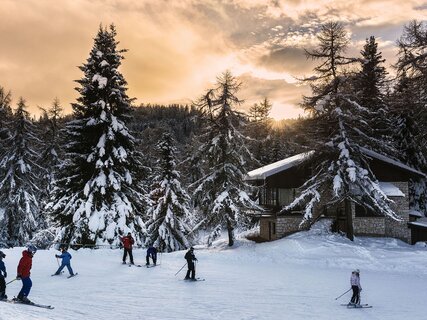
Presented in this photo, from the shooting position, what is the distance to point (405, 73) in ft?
57.4

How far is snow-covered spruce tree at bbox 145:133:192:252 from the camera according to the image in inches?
1300

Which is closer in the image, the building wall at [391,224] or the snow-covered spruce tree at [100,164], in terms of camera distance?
the snow-covered spruce tree at [100,164]

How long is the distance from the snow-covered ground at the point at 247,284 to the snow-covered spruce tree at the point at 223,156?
277 centimetres

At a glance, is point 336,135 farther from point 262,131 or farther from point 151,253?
point 262,131

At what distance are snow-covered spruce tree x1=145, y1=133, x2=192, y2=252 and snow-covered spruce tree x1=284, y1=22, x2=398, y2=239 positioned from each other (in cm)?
1041

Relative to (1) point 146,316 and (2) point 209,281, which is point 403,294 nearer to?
(2) point 209,281

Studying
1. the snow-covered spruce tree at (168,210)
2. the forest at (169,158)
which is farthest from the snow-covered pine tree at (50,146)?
the snow-covered spruce tree at (168,210)

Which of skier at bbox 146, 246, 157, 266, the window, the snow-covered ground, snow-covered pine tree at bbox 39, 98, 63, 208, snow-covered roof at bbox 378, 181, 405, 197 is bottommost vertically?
the snow-covered ground

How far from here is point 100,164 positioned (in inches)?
926

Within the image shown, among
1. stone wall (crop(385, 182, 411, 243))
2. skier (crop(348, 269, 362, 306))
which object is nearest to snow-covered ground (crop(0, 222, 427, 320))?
skier (crop(348, 269, 362, 306))

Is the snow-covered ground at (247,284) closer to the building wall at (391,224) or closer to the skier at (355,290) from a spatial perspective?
the skier at (355,290)

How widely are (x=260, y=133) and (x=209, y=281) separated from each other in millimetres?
50907

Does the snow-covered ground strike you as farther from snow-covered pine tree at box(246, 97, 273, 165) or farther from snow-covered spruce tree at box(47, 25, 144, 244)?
snow-covered pine tree at box(246, 97, 273, 165)

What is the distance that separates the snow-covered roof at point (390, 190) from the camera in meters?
30.0
